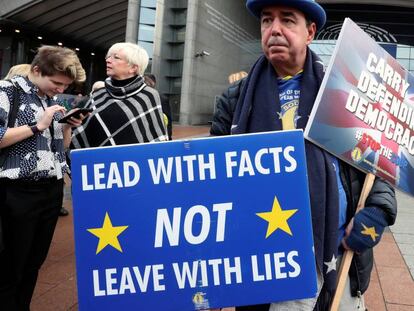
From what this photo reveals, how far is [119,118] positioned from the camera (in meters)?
3.00

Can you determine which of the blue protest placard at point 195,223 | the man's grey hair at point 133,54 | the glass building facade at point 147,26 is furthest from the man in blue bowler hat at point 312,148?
the glass building facade at point 147,26

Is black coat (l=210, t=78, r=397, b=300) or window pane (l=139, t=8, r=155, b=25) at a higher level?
window pane (l=139, t=8, r=155, b=25)

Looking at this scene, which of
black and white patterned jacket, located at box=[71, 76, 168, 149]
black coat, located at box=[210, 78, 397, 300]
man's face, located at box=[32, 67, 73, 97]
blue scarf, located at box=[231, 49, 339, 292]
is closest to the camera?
blue scarf, located at box=[231, 49, 339, 292]

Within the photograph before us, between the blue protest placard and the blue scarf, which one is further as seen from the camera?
the blue scarf

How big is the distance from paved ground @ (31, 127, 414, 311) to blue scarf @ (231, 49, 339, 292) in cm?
221

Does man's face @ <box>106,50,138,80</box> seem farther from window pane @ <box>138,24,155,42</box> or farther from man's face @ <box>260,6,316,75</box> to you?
window pane @ <box>138,24,155,42</box>

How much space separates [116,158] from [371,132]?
98 centimetres

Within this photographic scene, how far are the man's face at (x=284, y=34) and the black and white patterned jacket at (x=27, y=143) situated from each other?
1.46 metres

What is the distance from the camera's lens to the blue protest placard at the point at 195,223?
151cm

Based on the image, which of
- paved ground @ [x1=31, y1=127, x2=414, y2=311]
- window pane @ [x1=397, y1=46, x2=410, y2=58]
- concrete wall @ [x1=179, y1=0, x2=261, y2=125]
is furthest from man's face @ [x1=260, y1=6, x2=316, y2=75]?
window pane @ [x1=397, y1=46, x2=410, y2=58]

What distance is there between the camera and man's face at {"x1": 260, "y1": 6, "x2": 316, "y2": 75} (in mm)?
1666

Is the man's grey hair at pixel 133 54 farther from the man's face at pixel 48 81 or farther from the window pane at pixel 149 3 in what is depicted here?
the window pane at pixel 149 3

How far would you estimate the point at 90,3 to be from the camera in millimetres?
30141

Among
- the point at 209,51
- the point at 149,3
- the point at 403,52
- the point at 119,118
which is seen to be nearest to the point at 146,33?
the point at 149,3
